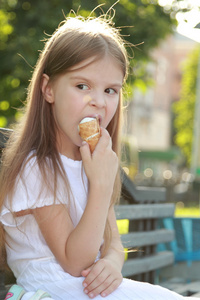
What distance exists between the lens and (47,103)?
90.1 inches

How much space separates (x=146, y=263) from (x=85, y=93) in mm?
2000

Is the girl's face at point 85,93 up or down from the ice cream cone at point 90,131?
up

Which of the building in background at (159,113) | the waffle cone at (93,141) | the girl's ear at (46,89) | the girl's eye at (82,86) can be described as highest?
the girl's eye at (82,86)

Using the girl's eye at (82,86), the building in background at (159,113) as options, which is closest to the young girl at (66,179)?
the girl's eye at (82,86)

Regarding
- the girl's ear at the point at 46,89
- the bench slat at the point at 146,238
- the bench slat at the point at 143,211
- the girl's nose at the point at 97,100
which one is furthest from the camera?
the bench slat at the point at 146,238

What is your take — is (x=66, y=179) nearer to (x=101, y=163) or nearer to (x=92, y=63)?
(x=101, y=163)

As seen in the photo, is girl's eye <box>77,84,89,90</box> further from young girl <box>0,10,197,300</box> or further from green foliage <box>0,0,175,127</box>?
green foliage <box>0,0,175,127</box>

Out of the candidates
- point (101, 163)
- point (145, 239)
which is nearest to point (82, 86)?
point (101, 163)

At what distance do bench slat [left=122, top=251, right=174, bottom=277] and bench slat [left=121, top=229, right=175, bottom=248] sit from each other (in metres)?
0.11

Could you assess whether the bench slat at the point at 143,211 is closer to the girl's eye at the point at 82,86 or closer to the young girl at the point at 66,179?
the young girl at the point at 66,179

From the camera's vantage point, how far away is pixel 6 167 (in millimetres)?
2184

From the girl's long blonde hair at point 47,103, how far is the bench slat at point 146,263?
48.7 inches

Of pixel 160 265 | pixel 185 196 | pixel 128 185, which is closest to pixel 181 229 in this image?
pixel 160 265

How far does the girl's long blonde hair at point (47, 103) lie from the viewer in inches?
83.7
